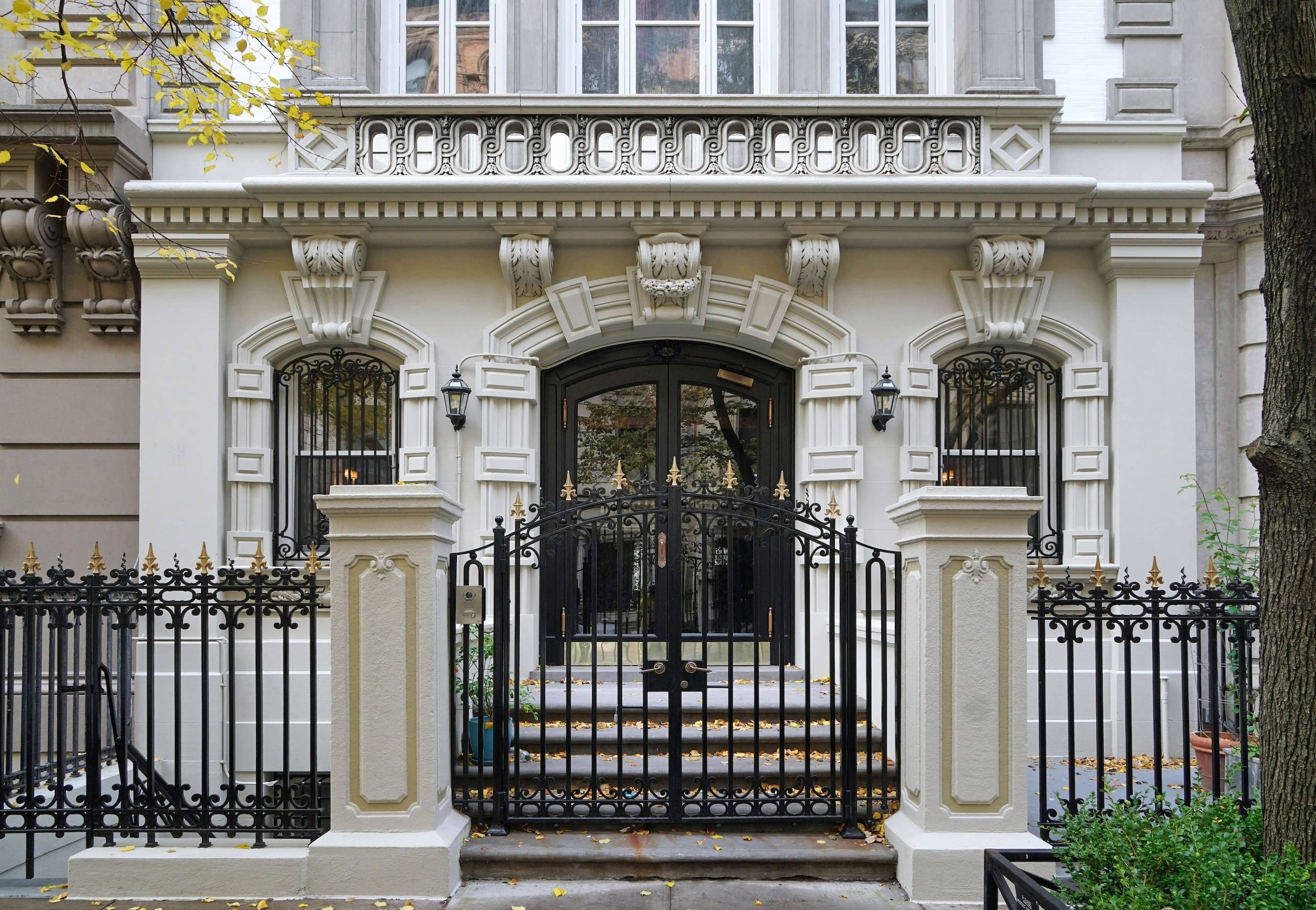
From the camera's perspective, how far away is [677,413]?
36.4ft

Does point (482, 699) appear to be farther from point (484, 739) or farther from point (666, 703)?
point (666, 703)

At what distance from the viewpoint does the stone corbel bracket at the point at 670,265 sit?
10297mm

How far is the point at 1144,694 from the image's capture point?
9.97 metres

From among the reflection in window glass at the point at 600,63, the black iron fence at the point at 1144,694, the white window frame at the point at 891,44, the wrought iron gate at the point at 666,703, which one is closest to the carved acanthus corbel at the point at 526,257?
the reflection in window glass at the point at 600,63

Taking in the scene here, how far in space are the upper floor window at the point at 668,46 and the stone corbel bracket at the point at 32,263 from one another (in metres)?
5.50

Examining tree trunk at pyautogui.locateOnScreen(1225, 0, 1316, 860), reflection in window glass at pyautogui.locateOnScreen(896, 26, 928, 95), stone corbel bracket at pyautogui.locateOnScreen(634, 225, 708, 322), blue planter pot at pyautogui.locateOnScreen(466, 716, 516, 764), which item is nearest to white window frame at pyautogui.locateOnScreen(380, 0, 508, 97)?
stone corbel bracket at pyautogui.locateOnScreen(634, 225, 708, 322)

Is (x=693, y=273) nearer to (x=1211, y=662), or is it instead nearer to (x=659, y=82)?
(x=659, y=82)

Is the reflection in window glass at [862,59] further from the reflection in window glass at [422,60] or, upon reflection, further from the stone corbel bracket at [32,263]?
the stone corbel bracket at [32,263]

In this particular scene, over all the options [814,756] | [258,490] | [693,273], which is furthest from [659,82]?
[814,756]

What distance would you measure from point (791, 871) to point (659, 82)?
26.3ft

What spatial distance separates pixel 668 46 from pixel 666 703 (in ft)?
22.6

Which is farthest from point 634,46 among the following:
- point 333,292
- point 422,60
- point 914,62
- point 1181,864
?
point 1181,864

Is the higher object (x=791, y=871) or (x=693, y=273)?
(x=693, y=273)

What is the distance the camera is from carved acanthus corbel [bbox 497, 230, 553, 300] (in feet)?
33.8
